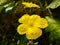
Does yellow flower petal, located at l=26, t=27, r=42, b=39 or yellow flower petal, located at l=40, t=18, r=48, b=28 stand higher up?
yellow flower petal, located at l=40, t=18, r=48, b=28

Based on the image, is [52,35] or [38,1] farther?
[38,1]

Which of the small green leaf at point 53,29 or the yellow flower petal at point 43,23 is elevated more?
the yellow flower petal at point 43,23

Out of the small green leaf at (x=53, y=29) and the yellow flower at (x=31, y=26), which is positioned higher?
the yellow flower at (x=31, y=26)

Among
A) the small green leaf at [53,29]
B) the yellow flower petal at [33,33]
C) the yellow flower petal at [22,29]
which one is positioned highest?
the yellow flower petal at [22,29]

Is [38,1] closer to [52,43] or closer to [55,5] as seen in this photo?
[55,5]

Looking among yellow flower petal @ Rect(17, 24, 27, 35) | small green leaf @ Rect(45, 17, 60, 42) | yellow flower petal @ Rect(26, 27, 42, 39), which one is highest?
yellow flower petal @ Rect(17, 24, 27, 35)

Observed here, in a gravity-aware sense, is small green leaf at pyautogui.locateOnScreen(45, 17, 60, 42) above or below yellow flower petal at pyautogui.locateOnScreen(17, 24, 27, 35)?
below

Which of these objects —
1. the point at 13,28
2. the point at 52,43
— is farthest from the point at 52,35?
the point at 13,28

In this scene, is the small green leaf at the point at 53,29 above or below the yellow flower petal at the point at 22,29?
below
